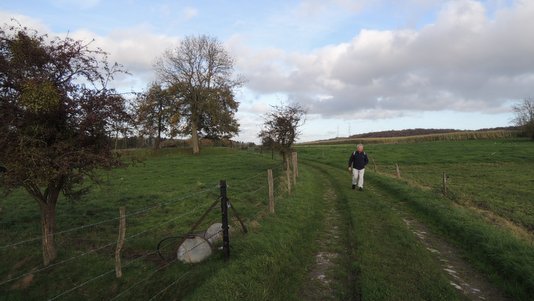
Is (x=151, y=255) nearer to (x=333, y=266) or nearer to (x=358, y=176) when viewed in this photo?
(x=333, y=266)

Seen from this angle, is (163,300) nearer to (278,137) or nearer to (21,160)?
(21,160)

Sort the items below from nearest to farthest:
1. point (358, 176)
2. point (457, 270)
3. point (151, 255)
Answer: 1. point (457, 270)
2. point (151, 255)
3. point (358, 176)

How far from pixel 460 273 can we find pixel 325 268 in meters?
2.59

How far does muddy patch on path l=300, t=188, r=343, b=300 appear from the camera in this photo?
6.36 meters

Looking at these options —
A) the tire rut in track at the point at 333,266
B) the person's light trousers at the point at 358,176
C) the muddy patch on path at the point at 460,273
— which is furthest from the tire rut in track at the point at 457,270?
the person's light trousers at the point at 358,176

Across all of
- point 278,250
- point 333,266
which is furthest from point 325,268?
point 278,250

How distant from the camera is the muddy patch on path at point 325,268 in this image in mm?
6359

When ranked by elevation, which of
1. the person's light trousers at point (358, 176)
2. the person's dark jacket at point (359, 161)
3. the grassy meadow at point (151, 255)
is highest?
the person's dark jacket at point (359, 161)

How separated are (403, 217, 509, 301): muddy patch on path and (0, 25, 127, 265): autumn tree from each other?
806cm

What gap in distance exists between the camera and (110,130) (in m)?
9.70

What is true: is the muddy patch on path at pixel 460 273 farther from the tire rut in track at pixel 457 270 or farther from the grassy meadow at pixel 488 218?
the grassy meadow at pixel 488 218

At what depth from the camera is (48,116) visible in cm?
870

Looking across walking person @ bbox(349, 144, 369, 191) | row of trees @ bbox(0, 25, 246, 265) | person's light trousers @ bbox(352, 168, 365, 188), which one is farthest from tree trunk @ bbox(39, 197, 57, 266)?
person's light trousers @ bbox(352, 168, 365, 188)

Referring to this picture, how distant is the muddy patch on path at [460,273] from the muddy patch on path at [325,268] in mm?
2117
